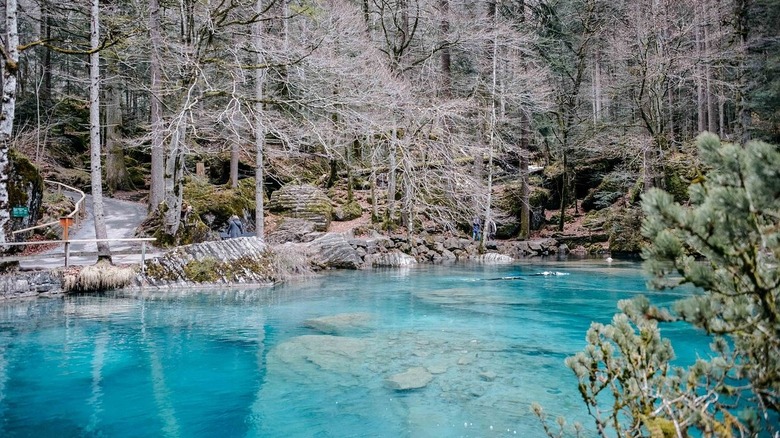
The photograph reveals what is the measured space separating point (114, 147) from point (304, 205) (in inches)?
402

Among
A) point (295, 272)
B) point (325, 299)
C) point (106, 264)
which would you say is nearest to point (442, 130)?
point (295, 272)

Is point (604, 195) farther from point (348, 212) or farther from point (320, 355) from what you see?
point (320, 355)

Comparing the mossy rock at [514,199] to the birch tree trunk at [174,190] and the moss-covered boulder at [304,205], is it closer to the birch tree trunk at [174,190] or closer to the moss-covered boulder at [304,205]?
the moss-covered boulder at [304,205]

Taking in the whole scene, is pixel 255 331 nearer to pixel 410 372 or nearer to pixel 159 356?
pixel 159 356

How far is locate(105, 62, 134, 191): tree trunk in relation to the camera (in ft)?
77.3

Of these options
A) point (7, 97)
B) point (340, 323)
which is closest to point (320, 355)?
point (340, 323)

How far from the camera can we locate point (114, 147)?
24375 mm

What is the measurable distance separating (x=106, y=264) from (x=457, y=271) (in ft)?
32.8

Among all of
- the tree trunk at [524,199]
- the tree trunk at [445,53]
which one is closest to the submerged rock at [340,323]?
the tree trunk at [445,53]

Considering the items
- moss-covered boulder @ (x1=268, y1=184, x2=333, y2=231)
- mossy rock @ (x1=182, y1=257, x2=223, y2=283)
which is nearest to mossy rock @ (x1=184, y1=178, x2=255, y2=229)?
moss-covered boulder @ (x1=268, y1=184, x2=333, y2=231)

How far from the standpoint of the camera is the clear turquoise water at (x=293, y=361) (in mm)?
4879

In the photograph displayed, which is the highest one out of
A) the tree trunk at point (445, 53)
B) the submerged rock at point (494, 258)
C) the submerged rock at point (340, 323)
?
the tree trunk at point (445, 53)

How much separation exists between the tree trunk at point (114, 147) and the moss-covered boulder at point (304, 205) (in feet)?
26.0

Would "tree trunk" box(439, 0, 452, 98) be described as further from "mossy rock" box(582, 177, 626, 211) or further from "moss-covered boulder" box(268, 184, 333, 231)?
"mossy rock" box(582, 177, 626, 211)
